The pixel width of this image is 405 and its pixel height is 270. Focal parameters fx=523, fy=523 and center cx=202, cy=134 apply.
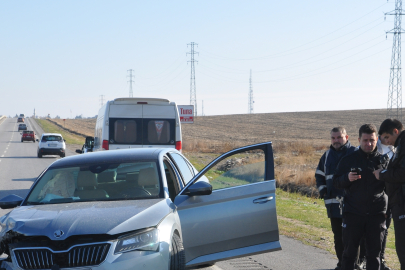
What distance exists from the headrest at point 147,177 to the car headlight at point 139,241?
3.76 feet

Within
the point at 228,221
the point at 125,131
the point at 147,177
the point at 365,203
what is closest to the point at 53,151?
the point at 125,131

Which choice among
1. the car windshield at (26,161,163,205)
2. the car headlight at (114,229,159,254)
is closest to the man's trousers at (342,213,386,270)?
the car windshield at (26,161,163,205)

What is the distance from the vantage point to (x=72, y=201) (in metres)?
5.67

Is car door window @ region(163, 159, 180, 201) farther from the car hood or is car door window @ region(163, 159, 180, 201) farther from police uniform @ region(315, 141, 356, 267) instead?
police uniform @ region(315, 141, 356, 267)

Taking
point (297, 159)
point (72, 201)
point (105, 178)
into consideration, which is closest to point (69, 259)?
point (72, 201)

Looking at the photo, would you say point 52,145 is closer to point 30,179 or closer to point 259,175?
point 30,179

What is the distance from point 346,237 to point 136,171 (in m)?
2.56

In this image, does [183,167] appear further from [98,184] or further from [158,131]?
[158,131]

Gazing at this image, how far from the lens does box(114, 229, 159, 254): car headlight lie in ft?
14.9

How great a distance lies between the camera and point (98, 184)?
19.8ft

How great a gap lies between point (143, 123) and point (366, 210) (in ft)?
30.5

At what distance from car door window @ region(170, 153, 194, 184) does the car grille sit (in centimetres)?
254

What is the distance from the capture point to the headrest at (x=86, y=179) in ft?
19.6

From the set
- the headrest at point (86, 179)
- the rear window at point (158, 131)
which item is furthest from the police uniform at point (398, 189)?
the rear window at point (158, 131)
